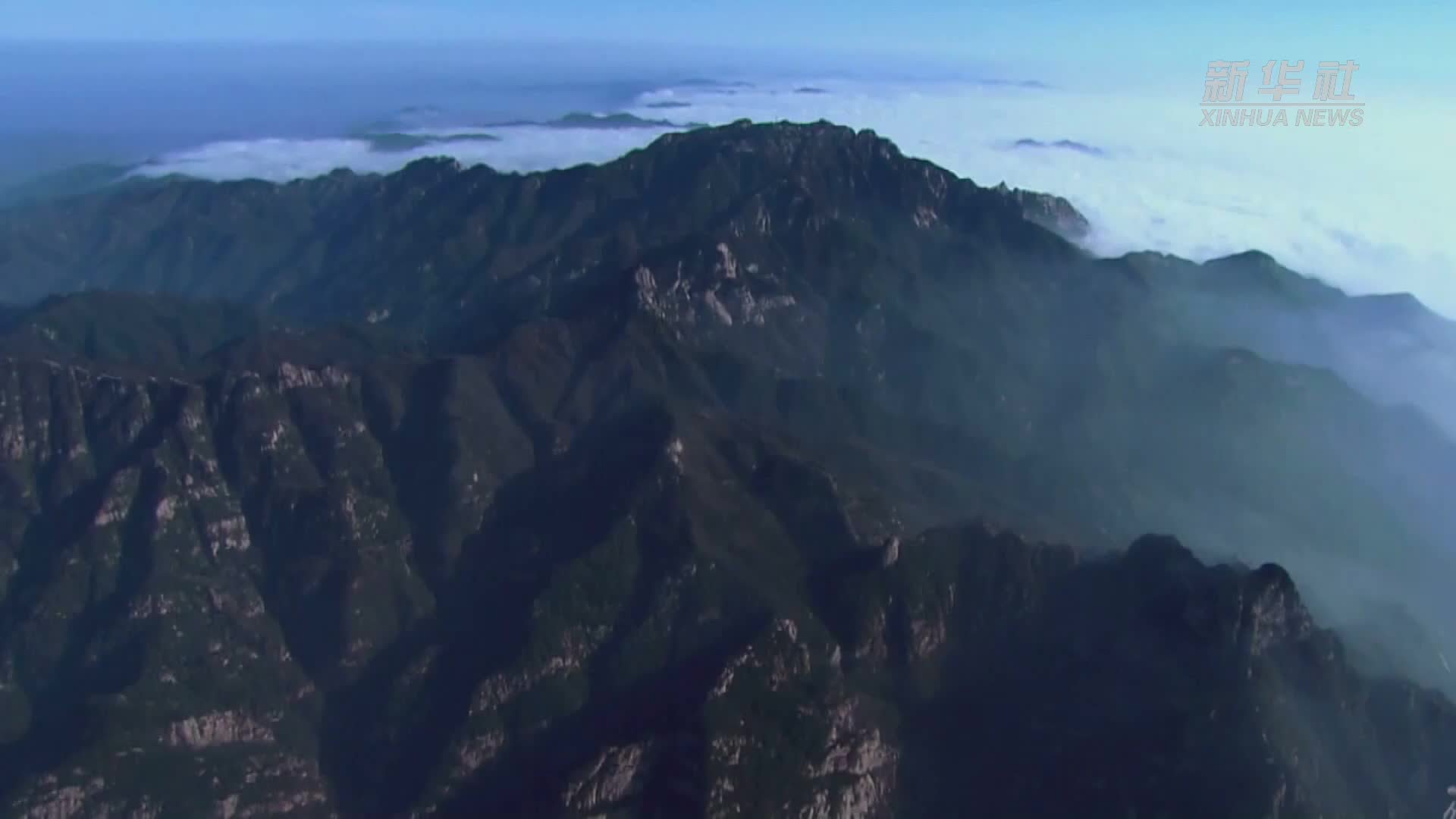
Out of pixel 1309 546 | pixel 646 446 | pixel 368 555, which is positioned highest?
pixel 646 446

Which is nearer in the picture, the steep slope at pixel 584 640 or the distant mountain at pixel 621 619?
the steep slope at pixel 584 640

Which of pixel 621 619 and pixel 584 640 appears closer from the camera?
pixel 584 640

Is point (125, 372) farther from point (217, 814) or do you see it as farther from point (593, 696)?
point (593, 696)

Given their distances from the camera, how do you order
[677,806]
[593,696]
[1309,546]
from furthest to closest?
[1309,546], [593,696], [677,806]

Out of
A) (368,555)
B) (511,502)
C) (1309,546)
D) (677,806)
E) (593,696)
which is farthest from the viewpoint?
(1309,546)

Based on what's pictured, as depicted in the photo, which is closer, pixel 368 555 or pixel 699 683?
pixel 699 683

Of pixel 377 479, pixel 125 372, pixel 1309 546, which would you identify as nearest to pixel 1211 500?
pixel 1309 546

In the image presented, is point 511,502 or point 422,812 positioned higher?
point 511,502

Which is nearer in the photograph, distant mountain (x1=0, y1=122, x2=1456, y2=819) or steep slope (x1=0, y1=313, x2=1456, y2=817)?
steep slope (x1=0, y1=313, x2=1456, y2=817)

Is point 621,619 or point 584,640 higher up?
point 621,619
